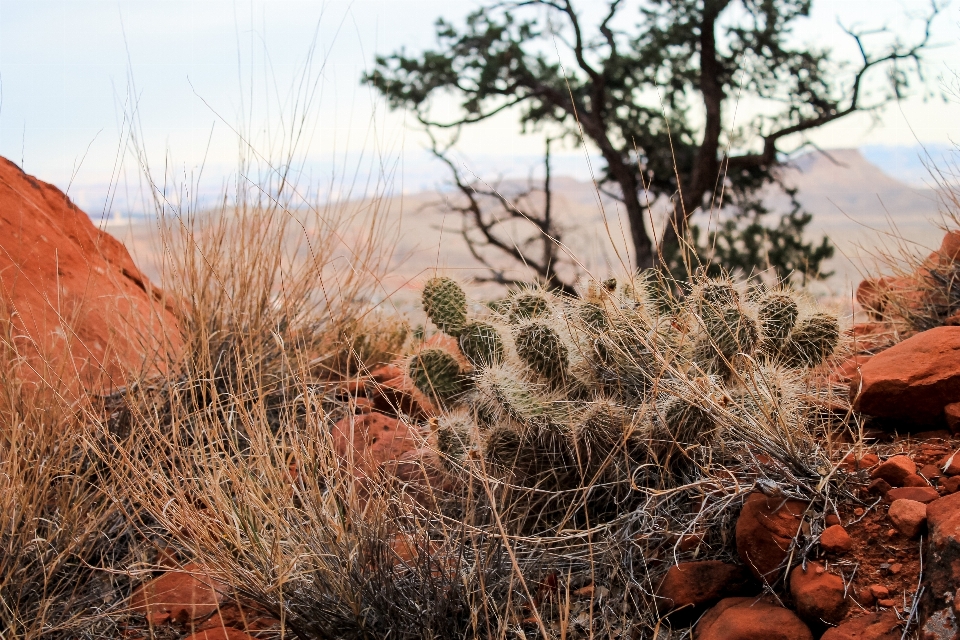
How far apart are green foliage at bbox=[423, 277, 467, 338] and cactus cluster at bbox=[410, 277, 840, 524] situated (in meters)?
0.14

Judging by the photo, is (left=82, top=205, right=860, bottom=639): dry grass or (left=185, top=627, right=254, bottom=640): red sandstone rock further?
(left=185, top=627, right=254, bottom=640): red sandstone rock

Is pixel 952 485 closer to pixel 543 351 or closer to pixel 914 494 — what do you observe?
pixel 914 494

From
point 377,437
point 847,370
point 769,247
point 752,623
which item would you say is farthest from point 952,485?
point 769,247

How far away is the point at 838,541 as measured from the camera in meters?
1.97

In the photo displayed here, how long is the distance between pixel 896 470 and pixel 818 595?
458mm

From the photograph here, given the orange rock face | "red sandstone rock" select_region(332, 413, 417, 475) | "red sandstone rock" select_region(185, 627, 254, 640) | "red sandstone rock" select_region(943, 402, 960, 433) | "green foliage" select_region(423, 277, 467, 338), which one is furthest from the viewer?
the orange rock face

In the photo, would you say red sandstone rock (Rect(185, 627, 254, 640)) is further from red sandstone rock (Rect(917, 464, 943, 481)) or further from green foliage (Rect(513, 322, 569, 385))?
red sandstone rock (Rect(917, 464, 943, 481))

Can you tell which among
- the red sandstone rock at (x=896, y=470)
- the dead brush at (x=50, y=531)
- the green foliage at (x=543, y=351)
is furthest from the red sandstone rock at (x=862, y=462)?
the dead brush at (x=50, y=531)

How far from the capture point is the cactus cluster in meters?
2.34

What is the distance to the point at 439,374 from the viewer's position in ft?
9.96

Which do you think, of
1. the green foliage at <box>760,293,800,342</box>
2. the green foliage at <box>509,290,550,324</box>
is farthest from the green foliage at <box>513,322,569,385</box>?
the green foliage at <box>760,293,800,342</box>

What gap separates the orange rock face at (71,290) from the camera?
320 cm

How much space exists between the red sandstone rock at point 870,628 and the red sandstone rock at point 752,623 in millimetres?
68

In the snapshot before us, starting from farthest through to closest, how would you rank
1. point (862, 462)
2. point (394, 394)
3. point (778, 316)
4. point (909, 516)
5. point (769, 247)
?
point (769, 247) < point (394, 394) < point (778, 316) < point (862, 462) < point (909, 516)
